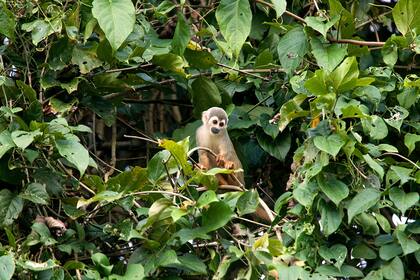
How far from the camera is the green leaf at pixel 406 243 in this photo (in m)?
4.01

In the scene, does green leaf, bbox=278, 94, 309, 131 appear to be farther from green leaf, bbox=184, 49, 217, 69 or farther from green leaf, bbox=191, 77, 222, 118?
green leaf, bbox=191, 77, 222, 118

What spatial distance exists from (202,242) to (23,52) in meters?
1.43

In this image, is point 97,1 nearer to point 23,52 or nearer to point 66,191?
point 23,52

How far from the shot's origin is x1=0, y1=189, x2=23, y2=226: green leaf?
14.1ft

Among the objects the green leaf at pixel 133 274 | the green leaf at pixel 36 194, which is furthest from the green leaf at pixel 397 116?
the green leaf at pixel 36 194

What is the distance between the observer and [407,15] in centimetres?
493

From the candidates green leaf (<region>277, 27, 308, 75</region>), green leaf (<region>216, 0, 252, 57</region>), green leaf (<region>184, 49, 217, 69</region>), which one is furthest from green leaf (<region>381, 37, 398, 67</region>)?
green leaf (<region>184, 49, 217, 69</region>)

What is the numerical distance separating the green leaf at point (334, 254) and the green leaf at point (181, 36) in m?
1.36

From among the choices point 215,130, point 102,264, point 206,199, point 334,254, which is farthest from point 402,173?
point 215,130

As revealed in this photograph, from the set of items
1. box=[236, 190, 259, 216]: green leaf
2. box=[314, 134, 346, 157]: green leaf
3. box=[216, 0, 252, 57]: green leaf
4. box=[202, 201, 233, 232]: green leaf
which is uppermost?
box=[216, 0, 252, 57]: green leaf

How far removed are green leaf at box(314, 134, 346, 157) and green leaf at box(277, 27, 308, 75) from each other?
0.97 m

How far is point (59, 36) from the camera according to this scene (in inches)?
188

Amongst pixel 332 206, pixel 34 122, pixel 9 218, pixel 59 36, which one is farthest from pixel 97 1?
pixel 332 206

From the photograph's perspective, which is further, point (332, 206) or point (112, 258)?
point (112, 258)
